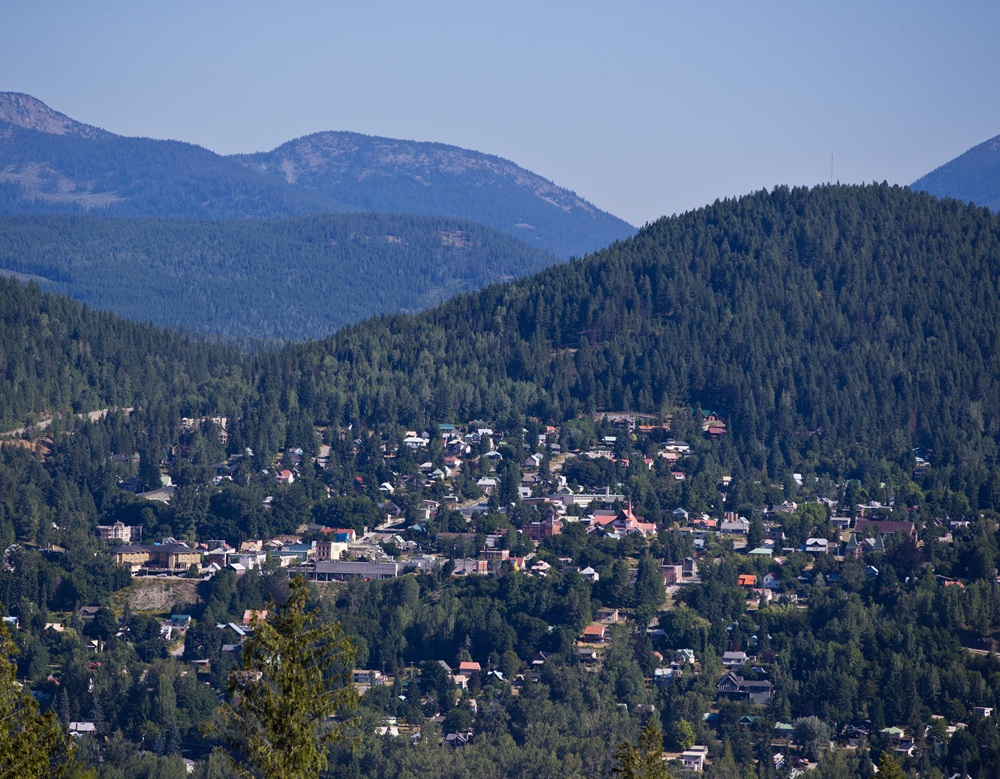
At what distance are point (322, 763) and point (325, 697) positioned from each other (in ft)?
3.84

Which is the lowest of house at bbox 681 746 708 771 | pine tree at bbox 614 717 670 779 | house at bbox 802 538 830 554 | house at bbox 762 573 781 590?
house at bbox 681 746 708 771

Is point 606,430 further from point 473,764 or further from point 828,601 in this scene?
point 473,764

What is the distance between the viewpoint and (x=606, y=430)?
14425 cm

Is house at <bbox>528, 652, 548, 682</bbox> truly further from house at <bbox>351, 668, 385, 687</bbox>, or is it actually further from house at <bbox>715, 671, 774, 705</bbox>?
house at <bbox>715, 671, 774, 705</bbox>

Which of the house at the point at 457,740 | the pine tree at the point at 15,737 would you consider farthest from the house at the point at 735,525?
the pine tree at the point at 15,737

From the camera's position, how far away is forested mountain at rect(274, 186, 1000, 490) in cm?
14475

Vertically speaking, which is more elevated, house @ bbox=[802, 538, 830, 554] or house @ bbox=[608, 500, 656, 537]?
house @ bbox=[608, 500, 656, 537]

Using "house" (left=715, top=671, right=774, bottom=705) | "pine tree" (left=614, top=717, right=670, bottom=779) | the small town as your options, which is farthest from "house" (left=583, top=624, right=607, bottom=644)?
"pine tree" (left=614, top=717, right=670, bottom=779)

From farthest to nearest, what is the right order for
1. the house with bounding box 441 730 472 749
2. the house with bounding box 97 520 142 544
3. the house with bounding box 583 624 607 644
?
the house with bounding box 97 520 142 544
the house with bounding box 583 624 607 644
the house with bounding box 441 730 472 749

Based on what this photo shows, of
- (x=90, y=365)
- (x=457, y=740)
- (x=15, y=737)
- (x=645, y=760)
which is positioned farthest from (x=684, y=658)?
(x=90, y=365)

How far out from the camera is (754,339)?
157250mm

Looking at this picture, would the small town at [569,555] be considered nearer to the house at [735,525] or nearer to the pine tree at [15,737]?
the house at [735,525]

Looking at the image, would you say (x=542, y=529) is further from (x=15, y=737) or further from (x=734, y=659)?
(x=15, y=737)

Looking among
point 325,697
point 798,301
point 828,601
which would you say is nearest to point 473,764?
point 828,601
